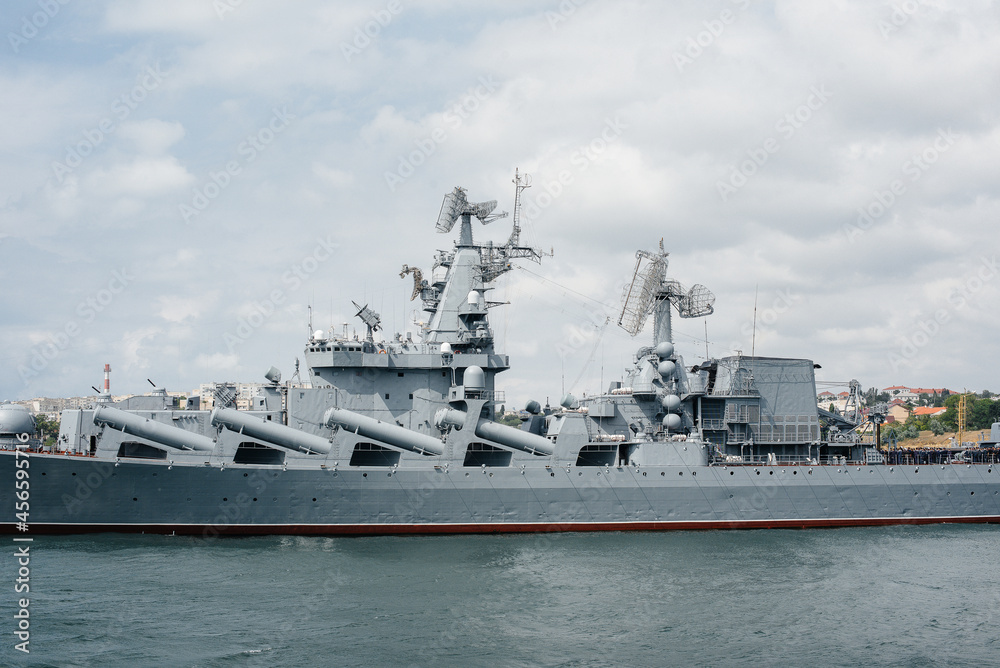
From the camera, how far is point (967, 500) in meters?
29.1

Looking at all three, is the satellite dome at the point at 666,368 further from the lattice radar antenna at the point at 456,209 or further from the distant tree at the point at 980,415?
the distant tree at the point at 980,415

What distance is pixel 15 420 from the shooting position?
82.9 ft

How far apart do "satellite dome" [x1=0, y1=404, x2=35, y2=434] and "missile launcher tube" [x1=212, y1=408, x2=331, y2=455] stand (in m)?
6.15

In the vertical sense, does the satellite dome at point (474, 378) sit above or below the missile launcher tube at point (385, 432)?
above

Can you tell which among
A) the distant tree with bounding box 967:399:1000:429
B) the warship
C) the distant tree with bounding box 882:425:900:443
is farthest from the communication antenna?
the distant tree with bounding box 967:399:1000:429

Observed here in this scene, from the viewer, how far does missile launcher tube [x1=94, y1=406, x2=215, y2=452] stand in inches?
971

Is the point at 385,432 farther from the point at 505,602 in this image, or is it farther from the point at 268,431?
the point at 505,602

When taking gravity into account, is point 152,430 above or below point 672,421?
below

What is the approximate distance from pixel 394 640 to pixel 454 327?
15.5m

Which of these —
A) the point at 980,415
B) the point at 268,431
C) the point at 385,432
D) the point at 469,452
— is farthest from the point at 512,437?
the point at 980,415

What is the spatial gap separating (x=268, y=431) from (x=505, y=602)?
36.1 feet

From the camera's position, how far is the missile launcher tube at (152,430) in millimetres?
24656

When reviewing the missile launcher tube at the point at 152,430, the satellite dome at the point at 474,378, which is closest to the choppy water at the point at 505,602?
the missile launcher tube at the point at 152,430

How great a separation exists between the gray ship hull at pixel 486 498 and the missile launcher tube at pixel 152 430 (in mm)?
1086
